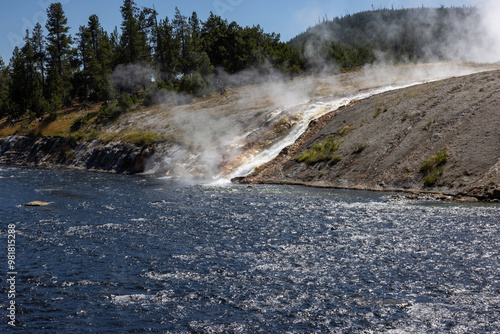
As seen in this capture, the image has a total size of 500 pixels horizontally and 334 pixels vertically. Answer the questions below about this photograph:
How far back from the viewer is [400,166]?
32719mm

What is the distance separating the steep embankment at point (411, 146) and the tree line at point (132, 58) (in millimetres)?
38317

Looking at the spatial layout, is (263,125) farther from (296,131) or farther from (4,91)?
(4,91)

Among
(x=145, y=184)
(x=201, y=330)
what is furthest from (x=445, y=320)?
(x=145, y=184)

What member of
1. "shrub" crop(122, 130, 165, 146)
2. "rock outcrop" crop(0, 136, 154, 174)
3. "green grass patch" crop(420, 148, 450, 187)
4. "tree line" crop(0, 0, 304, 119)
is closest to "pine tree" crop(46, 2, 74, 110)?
"tree line" crop(0, 0, 304, 119)

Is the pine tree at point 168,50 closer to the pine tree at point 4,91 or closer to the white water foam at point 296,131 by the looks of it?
the pine tree at point 4,91

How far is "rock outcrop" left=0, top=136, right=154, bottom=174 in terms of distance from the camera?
5331 centimetres

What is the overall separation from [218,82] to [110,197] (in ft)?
173

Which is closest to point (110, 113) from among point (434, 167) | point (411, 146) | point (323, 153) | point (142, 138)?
point (142, 138)

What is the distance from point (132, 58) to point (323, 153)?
196 ft

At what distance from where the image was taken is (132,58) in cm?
8775

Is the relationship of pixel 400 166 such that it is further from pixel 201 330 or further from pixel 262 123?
pixel 201 330

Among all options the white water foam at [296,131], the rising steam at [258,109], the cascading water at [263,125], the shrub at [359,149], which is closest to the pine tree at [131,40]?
the rising steam at [258,109]

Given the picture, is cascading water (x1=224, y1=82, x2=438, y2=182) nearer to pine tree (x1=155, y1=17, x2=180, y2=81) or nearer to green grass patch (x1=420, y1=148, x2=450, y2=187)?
green grass patch (x1=420, y1=148, x2=450, y2=187)

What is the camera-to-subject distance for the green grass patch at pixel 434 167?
97.8 feet
